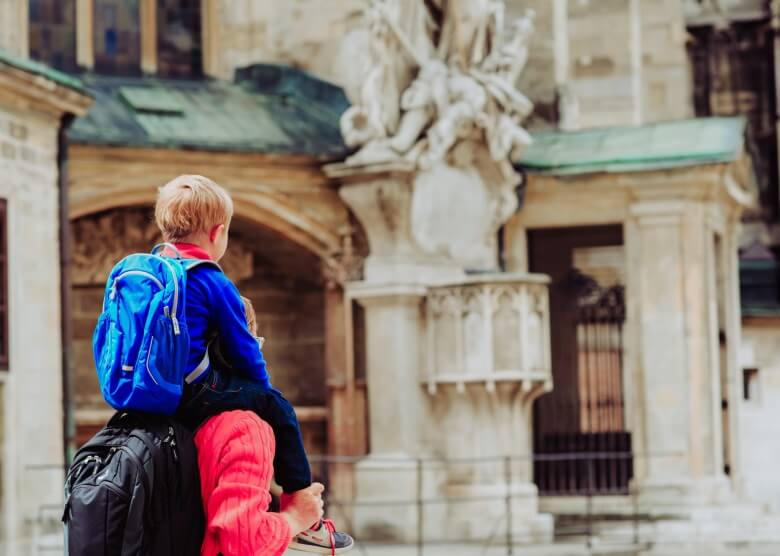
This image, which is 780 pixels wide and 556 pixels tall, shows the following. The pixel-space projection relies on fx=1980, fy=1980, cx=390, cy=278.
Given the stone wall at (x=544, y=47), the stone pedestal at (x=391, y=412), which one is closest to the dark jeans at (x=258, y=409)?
the stone pedestal at (x=391, y=412)

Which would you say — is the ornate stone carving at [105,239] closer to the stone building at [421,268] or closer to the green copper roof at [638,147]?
the stone building at [421,268]

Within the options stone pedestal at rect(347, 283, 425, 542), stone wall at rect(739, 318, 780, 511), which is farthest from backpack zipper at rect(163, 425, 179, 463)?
stone wall at rect(739, 318, 780, 511)

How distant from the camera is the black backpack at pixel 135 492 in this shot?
4133 millimetres

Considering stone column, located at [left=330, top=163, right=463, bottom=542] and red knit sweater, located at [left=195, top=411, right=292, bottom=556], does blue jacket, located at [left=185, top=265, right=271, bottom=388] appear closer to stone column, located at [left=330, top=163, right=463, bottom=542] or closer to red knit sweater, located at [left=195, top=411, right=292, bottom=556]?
red knit sweater, located at [left=195, top=411, right=292, bottom=556]

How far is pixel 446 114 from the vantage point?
1939 centimetres

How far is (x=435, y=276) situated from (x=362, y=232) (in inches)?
36.8

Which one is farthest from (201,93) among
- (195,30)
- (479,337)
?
(479,337)

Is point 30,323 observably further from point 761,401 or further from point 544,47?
point 761,401

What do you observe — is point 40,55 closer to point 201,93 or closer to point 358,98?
point 201,93

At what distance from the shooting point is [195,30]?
69.7ft

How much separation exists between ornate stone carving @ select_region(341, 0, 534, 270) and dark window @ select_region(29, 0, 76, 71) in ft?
9.64

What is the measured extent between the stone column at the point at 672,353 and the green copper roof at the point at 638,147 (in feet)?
1.44

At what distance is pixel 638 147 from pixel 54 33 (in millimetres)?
6166

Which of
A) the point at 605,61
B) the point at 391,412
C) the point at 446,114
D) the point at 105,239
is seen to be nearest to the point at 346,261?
the point at 391,412
